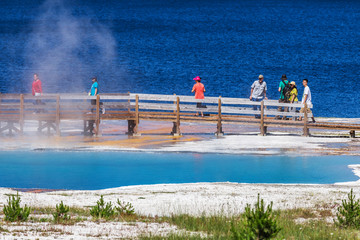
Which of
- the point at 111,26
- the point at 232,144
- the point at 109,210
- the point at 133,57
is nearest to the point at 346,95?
the point at 133,57

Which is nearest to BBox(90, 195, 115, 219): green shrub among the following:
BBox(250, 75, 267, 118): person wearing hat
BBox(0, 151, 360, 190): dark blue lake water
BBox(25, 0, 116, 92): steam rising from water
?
BBox(0, 151, 360, 190): dark blue lake water

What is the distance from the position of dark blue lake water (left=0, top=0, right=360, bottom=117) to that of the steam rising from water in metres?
0.18

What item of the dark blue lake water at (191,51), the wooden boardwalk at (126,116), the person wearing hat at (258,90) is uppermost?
Answer: the dark blue lake water at (191,51)

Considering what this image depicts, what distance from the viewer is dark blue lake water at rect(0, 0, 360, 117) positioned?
95.7m

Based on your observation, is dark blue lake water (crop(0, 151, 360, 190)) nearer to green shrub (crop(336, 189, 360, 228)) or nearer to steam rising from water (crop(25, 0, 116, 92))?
green shrub (crop(336, 189, 360, 228))

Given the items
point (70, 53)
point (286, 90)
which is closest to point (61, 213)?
point (286, 90)

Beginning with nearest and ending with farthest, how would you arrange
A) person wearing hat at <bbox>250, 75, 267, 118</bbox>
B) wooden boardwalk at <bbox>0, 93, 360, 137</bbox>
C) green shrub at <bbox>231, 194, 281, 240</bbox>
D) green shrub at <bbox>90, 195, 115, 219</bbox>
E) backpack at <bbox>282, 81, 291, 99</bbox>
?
1. green shrub at <bbox>231, 194, 281, 240</bbox>
2. green shrub at <bbox>90, 195, 115, 219</bbox>
3. wooden boardwalk at <bbox>0, 93, 360, 137</bbox>
4. person wearing hat at <bbox>250, 75, 267, 118</bbox>
5. backpack at <bbox>282, 81, 291, 99</bbox>

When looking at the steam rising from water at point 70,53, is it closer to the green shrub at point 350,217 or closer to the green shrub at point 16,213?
the green shrub at point 16,213

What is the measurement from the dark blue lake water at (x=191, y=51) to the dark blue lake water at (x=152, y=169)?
45.7 m

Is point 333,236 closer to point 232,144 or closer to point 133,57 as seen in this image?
point 232,144

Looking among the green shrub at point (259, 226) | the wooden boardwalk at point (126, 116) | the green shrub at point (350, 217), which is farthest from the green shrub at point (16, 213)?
the wooden boardwalk at point (126, 116)

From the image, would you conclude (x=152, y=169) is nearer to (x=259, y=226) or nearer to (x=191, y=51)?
(x=259, y=226)

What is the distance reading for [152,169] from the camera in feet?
62.1

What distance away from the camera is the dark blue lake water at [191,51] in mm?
95688
